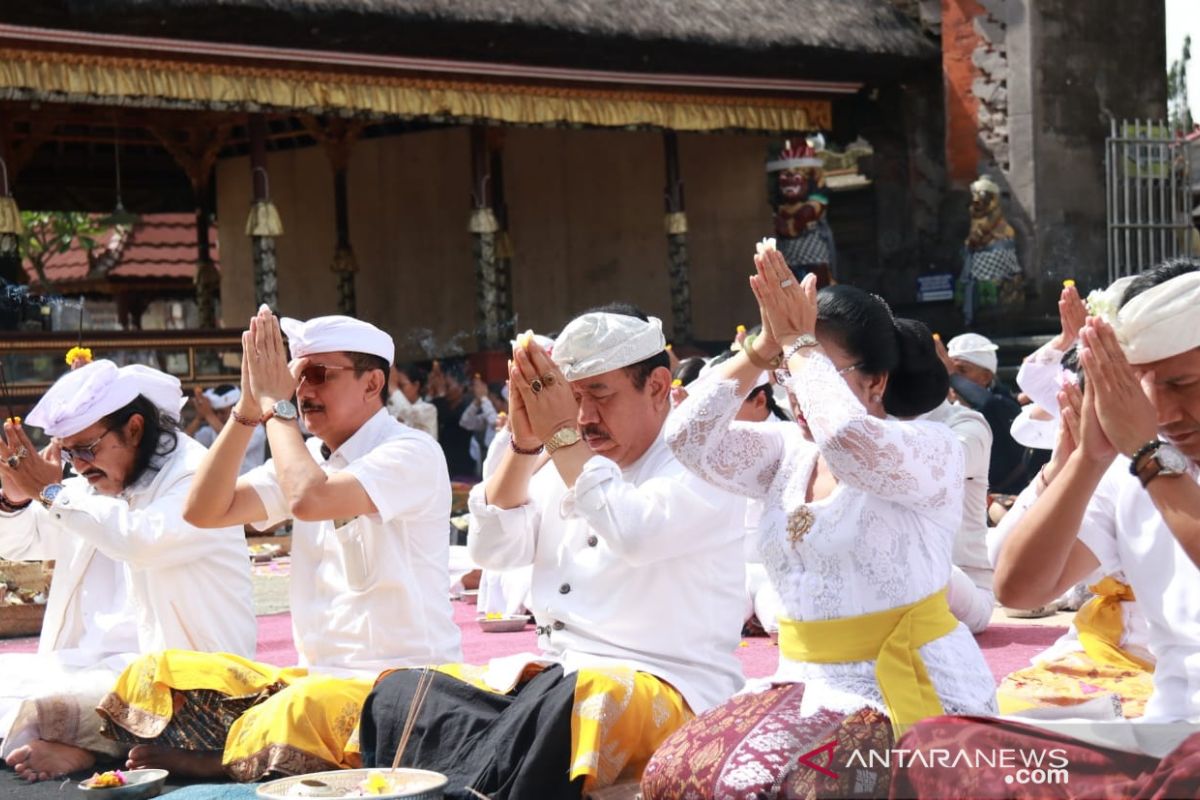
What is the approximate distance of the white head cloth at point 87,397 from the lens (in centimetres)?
486

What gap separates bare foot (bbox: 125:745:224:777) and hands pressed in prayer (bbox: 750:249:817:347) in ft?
7.35

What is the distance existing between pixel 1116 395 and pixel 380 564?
2.15m

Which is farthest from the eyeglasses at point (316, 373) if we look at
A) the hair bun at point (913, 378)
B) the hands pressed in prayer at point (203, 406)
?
the hands pressed in prayer at point (203, 406)

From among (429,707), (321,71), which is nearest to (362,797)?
(429,707)

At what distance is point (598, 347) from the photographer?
3.89 metres

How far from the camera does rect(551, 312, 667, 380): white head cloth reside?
3896 mm

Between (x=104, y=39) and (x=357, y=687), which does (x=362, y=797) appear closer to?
(x=357, y=687)

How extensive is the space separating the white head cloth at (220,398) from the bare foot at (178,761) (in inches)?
323

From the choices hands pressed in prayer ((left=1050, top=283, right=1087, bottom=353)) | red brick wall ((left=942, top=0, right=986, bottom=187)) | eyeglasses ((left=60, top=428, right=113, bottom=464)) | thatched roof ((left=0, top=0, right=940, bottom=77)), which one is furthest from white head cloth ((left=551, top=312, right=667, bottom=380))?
red brick wall ((left=942, top=0, right=986, bottom=187))

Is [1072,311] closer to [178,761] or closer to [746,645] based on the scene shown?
[178,761]

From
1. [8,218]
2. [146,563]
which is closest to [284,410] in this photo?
[146,563]

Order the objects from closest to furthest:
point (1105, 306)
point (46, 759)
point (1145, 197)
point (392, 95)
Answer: point (1105, 306), point (46, 759), point (392, 95), point (1145, 197)

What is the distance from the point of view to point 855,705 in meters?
3.24

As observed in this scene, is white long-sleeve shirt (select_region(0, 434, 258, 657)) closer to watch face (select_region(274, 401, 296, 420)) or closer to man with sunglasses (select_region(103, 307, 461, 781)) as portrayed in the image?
man with sunglasses (select_region(103, 307, 461, 781))
